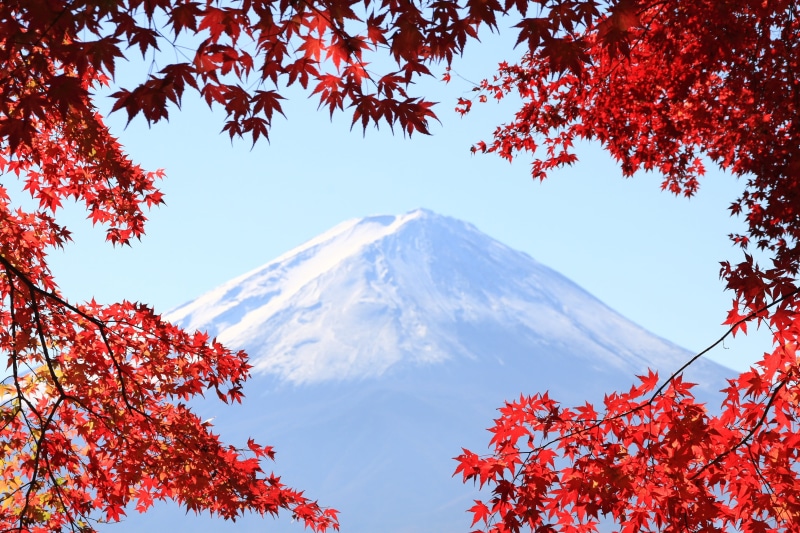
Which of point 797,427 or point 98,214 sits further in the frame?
point 98,214

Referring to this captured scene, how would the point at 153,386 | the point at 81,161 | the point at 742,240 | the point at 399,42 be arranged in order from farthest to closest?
the point at 742,240 < the point at 81,161 < the point at 153,386 < the point at 399,42

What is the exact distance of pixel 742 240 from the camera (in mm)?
10516

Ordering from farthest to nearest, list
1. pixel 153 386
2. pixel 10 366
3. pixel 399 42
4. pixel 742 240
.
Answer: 1. pixel 742 240
2. pixel 153 386
3. pixel 10 366
4. pixel 399 42

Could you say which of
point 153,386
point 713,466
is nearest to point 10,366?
point 153,386

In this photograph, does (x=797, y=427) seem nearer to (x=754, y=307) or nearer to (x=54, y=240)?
(x=754, y=307)

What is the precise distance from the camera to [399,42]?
4.54m

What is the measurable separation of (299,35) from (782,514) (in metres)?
3.83

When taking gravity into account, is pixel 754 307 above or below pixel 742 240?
below

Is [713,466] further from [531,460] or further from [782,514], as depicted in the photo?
[531,460]

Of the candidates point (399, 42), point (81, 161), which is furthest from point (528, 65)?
point (399, 42)

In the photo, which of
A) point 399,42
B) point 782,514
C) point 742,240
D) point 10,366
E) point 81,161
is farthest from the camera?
point 742,240

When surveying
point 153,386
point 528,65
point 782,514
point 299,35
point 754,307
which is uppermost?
point 528,65

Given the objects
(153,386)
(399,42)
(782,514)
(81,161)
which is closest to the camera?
(399,42)

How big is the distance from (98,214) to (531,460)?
470 cm
